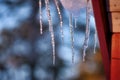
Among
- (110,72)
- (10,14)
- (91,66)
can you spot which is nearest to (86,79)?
(91,66)

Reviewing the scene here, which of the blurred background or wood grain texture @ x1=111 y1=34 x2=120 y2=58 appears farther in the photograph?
the blurred background

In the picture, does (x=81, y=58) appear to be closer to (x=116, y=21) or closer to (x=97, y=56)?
(x=97, y=56)

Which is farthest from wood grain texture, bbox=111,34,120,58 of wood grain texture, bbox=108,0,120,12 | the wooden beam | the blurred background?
the blurred background

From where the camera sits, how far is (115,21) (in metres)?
1.31

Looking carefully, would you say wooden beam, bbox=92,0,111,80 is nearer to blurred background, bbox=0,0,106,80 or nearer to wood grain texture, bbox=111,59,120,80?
wood grain texture, bbox=111,59,120,80

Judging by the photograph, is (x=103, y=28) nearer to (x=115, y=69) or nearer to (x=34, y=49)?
(x=115, y=69)

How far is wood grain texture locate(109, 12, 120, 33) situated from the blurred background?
2.15 metres

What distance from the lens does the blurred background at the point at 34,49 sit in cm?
357

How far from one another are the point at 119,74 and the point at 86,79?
7.51ft

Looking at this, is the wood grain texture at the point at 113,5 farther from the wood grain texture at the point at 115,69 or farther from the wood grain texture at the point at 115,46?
the wood grain texture at the point at 115,69

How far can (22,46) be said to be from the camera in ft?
12.7

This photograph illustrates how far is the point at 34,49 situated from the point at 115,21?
264 cm

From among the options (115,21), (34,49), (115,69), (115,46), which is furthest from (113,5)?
(34,49)

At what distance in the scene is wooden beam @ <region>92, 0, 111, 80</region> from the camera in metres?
1.12
